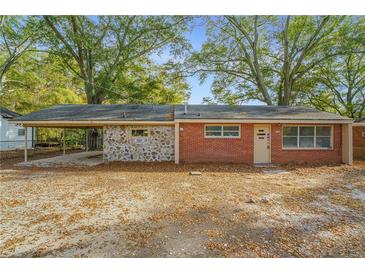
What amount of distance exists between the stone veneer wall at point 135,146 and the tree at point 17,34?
11728mm

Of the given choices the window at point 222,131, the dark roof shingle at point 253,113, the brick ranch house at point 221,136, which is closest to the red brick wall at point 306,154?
the brick ranch house at point 221,136

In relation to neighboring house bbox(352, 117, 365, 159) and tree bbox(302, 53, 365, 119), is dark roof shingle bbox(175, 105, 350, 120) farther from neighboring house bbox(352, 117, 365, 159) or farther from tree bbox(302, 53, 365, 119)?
tree bbox(302, 53, 365, 119)

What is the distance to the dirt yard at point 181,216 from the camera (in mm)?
3107

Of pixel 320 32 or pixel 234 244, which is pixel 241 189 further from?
pixel 320 32

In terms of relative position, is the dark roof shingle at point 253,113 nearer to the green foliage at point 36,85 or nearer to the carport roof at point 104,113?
the carport roof at point 104,113

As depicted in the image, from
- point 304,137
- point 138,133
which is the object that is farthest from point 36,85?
point 304,137

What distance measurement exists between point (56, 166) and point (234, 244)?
10049 mm

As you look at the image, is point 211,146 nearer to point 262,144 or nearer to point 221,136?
point 221,136

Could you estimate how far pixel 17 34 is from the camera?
16625mm

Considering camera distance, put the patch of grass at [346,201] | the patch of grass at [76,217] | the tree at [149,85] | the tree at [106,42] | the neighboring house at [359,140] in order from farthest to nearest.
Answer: the tree at [149,85] → the tree at [106,42] → the neighboring house at [359,140] → the patch of grass at [346,201] → the patch of grass at [76,217]

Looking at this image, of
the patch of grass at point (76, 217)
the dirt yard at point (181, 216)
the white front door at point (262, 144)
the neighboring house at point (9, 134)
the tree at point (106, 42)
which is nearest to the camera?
the dirt yard at point (181, 216)

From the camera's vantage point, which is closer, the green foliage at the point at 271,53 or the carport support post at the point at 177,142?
the carport support post at the point at 177,142

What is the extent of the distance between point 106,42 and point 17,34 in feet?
21.9

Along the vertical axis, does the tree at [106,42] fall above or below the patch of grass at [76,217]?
above
